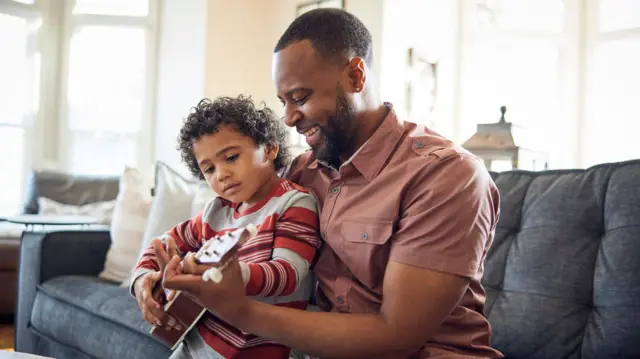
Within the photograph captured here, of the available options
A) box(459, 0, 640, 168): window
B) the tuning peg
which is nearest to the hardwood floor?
the tuning peg

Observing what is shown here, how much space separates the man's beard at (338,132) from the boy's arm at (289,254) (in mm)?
108

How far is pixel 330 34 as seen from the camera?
120 centimetres

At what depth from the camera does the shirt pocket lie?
1097 millimetres

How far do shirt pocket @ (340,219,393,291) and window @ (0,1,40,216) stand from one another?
4.63 metres

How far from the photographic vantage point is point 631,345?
1.30 m

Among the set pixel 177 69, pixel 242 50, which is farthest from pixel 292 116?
pixel 177 69

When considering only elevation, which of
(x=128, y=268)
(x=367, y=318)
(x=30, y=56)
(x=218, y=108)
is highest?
(x=30, y=56)

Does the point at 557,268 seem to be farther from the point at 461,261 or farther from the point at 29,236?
the point at 29,236

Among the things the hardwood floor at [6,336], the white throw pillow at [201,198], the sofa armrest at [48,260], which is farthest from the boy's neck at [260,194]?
the hardwood floor at [6,336]

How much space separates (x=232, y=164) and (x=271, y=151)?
136 millimetres

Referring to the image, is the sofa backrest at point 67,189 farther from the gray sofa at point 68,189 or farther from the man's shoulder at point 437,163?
the man's shoulder at point 437,163

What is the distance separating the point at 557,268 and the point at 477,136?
1420 millimetres

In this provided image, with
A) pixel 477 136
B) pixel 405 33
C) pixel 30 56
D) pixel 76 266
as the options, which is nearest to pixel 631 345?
pixel 477 136

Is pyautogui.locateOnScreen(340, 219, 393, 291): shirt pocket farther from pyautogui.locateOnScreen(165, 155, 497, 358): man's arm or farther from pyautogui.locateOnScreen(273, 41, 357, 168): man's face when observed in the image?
pyautogui.locateOnScreen(273, 41, 357, 168): man's face
